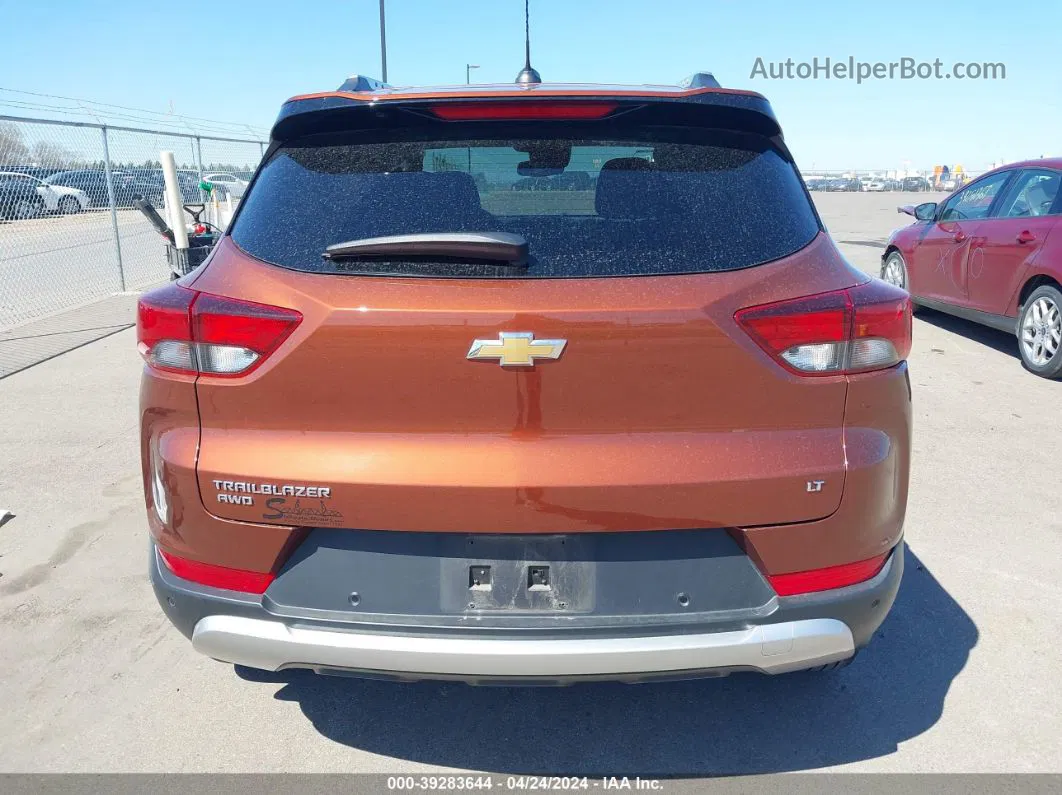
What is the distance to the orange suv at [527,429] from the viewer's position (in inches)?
76.2

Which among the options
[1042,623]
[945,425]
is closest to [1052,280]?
[945,425]

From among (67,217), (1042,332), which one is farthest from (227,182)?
(1042,332)

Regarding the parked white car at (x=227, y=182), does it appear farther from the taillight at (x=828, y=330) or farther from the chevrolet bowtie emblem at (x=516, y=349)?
the taillight at (x=828, y=330)

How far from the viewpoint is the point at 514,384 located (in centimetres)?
192

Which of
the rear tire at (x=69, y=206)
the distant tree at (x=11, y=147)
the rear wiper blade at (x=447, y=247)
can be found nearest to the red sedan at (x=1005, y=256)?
the rear wiper blade at (x=447, y=247)

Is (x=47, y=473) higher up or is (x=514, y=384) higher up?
(x=514, y=384)

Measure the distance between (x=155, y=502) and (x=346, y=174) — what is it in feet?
3.33

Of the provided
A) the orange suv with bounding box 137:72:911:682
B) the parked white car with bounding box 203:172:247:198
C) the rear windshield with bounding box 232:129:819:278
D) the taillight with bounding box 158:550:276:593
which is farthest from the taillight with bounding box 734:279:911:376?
the parked white car with bounding box 203:172:247:198

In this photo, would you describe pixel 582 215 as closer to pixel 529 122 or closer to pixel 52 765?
pixel 529 122

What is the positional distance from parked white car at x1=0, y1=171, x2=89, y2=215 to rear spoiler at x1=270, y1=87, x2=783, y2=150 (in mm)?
8801

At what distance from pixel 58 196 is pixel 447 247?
11.3m

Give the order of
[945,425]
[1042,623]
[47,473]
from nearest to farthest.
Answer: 1. [1042,623]
2. [47,473]
3. [945,425]

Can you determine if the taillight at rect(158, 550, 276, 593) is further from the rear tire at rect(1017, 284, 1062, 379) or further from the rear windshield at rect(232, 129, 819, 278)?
the rear tire at rect(1017, 284, 1062, 379)

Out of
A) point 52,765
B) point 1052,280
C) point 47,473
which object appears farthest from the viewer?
point 1052,280
